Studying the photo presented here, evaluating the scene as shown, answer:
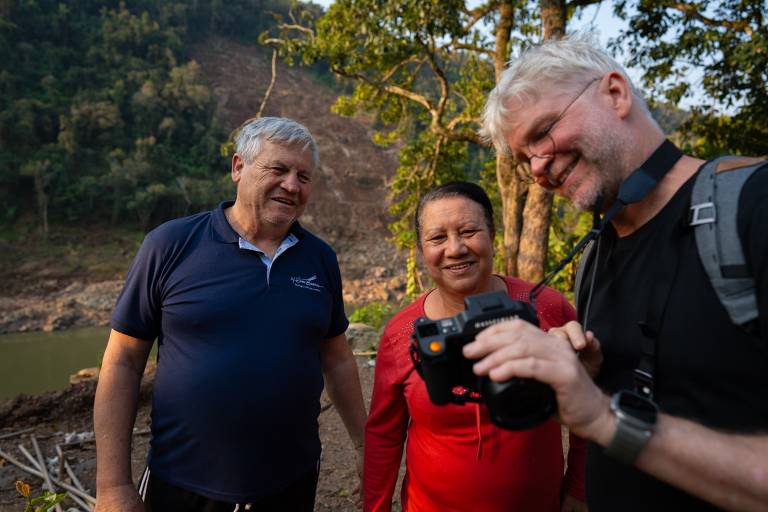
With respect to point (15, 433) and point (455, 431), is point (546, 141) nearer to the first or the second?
point (455, 431)

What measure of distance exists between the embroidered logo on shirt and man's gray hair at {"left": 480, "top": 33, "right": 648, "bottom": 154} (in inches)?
44.2

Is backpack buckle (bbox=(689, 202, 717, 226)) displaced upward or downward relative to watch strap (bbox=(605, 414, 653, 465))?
upward

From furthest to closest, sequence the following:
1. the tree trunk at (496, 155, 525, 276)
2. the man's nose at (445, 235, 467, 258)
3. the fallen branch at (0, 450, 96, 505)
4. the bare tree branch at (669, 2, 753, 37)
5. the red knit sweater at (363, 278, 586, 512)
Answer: the tree trunk at (496, 155, 525, 276)
the bare tree branch at (669, 2, 753, 37)
the fallen branch at (0, 450, 96, 505)
the man's nose at (445, 235, 467, 258)
the red knit sweater at (363, 278, 586, 512)

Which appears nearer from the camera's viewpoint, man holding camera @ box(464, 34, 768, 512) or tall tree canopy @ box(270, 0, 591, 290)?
man holding camera @ box(464, 34, 768, 512)

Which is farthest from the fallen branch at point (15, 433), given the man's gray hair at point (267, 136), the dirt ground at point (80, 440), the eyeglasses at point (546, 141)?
the eyeglasses at point (546, 141)

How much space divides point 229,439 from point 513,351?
4.50 feet

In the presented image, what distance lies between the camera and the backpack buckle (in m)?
0.88

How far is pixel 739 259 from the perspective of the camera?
0.83m

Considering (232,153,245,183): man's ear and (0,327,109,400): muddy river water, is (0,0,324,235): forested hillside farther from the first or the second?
(232,153,245,183): man's ear

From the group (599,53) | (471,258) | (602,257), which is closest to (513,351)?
(602,257)

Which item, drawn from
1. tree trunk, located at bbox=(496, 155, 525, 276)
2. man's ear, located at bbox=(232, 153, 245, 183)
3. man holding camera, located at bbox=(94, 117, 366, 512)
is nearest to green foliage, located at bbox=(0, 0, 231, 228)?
tree trunk, located at bbox=(496, 155, 525, 276)

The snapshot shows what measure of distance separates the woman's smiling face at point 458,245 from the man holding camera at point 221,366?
575mm

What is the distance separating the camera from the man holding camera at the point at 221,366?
5.94 ft

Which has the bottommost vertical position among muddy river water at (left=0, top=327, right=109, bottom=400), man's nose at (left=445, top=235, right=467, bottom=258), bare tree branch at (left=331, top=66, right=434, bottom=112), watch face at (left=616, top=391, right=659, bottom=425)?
muddy river water at (left=0, top=327, right=109, bottom=400)
